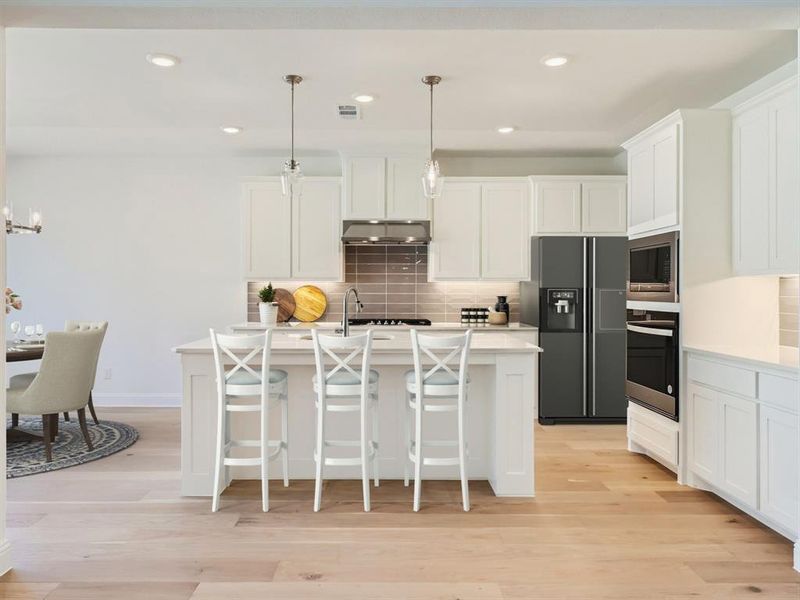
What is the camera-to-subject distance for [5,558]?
8.53ft

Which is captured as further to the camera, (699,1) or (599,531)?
(599,531)

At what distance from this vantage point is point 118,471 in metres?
4.05

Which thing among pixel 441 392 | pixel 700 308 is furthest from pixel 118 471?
pixel 700 308

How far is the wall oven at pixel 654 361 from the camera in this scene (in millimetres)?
3820

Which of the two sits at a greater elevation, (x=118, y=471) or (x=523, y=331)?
(x=523, y=331)

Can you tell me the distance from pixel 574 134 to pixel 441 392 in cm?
318

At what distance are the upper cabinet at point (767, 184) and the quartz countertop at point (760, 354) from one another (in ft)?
1.56

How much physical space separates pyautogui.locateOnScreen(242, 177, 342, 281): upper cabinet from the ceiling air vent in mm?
1213

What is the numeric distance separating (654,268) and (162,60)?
3512mm

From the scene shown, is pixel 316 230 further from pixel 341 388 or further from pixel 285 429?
pixel 341 388

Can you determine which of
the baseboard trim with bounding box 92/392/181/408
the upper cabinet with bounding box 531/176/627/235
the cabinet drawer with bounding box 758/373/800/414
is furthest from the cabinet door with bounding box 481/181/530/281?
the baseboard trim with bounding box 92/392/181/408

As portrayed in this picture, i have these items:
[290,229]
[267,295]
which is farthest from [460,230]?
[267,295]

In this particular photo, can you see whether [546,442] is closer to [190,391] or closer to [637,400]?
[637,400]

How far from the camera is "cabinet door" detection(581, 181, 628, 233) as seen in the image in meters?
5.75
